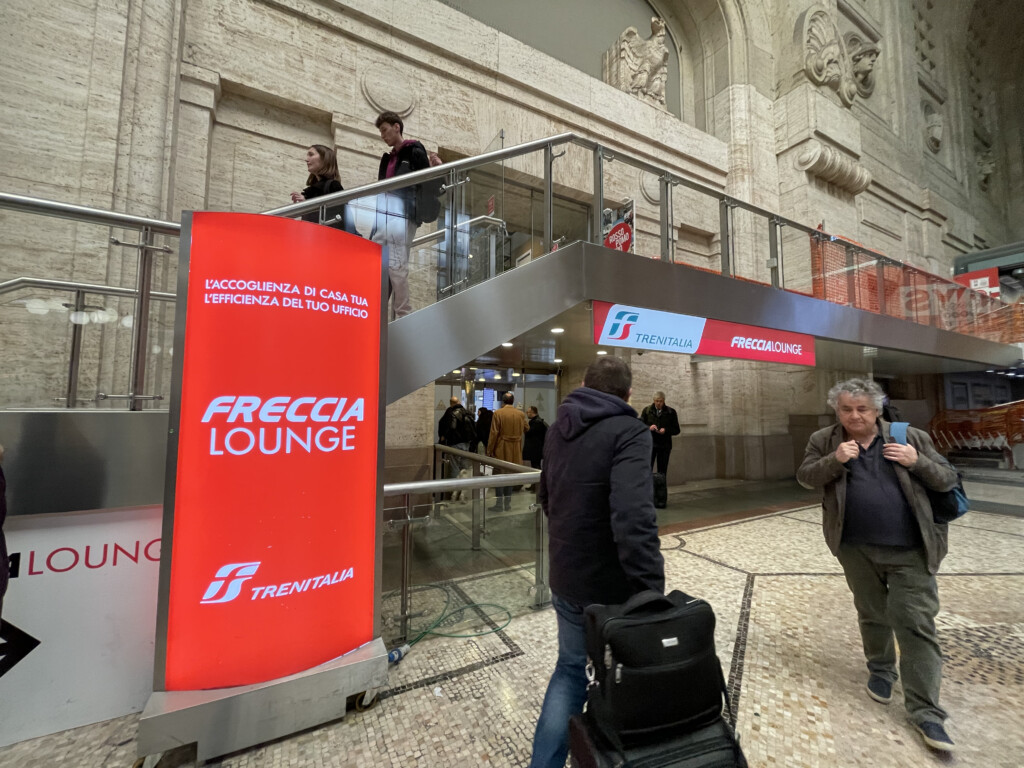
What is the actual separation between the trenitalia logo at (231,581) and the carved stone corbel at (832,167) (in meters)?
13.3

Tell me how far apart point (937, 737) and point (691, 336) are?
340 cm

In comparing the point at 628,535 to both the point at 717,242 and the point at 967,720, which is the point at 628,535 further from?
the point at 717,242

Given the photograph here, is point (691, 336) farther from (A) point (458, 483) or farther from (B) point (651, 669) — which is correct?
(B) point (651, 669)

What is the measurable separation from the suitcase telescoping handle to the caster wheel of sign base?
1594mm

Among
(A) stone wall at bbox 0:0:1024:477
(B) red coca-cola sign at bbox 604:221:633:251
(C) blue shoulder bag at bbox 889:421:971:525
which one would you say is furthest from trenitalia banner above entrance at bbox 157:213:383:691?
(B) red coca-cola sign at bbox 604:221:633:251

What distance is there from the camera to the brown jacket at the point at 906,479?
2.01 m

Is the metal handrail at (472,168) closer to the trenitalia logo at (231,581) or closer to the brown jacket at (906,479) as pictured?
the trenitalia logo at (231,581)

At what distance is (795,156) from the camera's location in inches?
423

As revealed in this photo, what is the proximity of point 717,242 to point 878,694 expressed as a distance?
479 cm

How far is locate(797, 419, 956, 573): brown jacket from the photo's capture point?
201cm

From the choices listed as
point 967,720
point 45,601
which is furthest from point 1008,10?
point 45,601

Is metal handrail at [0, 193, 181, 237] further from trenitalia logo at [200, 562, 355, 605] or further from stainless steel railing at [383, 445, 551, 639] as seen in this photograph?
stainless steel railing at [383, 445, 551, 639]

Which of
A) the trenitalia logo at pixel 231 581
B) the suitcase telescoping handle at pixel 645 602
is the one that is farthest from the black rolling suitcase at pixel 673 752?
the trenitalia logo at pixel 231 581

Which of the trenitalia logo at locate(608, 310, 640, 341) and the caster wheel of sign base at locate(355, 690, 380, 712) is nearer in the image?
the caster wheel of sign base at locate(355, 690, 380, 712)
